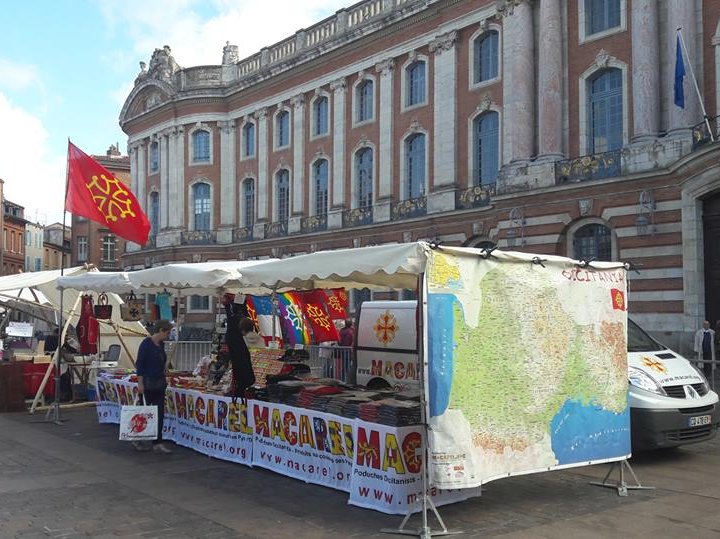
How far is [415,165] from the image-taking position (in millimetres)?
32406

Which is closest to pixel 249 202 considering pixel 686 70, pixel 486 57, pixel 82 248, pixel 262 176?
pixel 262 176

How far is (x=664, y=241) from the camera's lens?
2139 cm

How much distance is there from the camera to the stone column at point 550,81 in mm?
24406

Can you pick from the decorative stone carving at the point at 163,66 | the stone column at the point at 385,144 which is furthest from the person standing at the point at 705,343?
the decorative stone carving at the point at 163,66

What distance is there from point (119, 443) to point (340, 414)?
175 inches

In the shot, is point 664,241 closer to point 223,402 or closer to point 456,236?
point 456,236

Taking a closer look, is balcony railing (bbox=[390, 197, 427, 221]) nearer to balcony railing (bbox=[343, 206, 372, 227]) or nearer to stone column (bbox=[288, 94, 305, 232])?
balcony railing (bbox=[343, 206, 372, 227])

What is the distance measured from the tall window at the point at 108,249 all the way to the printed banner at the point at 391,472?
61.8m

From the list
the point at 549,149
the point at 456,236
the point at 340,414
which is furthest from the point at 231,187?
the point at 340,414

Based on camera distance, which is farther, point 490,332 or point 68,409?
point 68,409

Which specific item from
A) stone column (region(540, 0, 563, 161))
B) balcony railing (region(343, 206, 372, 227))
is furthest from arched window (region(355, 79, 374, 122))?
stone column (region(540, 0, 563, 161))

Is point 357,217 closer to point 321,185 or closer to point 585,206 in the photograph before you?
point 321,185

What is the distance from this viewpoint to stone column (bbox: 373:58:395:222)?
33250mm

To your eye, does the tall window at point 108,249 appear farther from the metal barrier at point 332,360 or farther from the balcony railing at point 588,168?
the metal barrier at point 332,360
